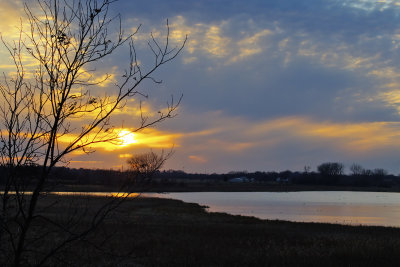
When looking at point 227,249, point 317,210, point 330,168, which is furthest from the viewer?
point 330,168

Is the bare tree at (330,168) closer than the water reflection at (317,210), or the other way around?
the water reflection at (317,210)

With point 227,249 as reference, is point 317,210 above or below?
below

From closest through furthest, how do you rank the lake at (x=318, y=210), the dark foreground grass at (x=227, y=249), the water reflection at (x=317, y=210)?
the dark foreground grass at (x=227, y=249), the water reflection at (x=317, y=210), the lake at (x=318, y=210)

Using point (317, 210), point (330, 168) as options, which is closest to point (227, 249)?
point (317, 210)

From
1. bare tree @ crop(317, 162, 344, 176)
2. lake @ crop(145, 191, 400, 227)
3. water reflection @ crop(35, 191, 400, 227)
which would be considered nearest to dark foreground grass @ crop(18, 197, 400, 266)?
water reflection @ crop(35, 191, 400, 227)

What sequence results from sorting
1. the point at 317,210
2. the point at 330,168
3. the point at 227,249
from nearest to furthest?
the point at 227,249
the point at 317,210
the point at 330,168

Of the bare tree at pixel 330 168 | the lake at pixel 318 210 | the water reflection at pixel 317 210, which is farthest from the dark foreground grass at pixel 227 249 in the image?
the bare tree at pixel 330 168

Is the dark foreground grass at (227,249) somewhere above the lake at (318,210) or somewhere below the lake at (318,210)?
above

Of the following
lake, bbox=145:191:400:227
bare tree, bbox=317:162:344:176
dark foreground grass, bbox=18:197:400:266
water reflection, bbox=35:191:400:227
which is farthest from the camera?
bare tree, bbox=317:162:344:176

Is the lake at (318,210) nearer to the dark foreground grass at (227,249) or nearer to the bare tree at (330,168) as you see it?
the dark foreground grass at (227,249)

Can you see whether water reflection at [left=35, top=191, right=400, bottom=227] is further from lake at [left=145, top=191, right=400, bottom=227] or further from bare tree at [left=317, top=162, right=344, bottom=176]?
bare tree at [left=317, top=162, right=344, bottom=176]

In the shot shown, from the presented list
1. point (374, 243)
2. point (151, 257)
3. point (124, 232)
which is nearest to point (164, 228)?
point (124, 232)

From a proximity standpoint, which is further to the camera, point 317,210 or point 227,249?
point 317,210

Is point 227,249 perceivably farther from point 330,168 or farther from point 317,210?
point 330,168
